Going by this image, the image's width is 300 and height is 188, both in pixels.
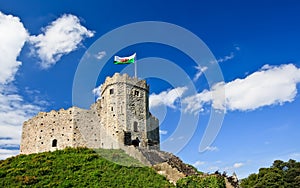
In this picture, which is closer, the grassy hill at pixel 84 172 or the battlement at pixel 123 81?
the grassy hill at pixel 84 172

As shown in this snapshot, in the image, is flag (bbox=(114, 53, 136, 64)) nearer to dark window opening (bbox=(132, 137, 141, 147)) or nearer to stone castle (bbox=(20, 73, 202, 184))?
stone castle (bbox=(20, 73, 202, 184))

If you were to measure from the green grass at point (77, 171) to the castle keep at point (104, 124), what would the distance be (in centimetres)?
710

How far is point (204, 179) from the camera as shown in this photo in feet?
78.2

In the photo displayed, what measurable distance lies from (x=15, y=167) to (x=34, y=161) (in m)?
1.78

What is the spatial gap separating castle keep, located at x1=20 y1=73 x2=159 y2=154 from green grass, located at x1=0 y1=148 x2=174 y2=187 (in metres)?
7.10

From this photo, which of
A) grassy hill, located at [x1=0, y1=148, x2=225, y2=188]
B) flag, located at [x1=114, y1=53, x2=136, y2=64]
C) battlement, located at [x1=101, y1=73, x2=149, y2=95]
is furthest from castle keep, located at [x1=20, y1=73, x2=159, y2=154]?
grassy hill, located at [x1=0, y1=148, x2=225, y2=188]

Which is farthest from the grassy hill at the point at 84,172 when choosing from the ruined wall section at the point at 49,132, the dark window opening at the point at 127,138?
the ruined wall section at the point at 49,132

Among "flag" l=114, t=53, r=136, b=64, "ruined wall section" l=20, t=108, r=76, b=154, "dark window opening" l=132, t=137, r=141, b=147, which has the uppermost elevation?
"flag" l=114, t=53, r=136, b=64

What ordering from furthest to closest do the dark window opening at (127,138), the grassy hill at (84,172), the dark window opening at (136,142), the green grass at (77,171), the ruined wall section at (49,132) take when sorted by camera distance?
1. the ruined wall section at (49,132)
2. the dark window opening at (136,142)
3. the dark window opening at (127,138)
4. the green grass at (77,171)
5. the grassy hill at (84,172)

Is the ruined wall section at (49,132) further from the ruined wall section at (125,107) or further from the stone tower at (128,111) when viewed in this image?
the ruined wall section at (125,107)

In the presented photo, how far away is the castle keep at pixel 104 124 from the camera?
41719mm

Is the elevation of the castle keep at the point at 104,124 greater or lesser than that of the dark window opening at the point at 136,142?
greater

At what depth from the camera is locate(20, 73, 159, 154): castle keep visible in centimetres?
4172

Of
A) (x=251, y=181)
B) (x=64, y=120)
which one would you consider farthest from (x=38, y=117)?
(x=251, y=181)
